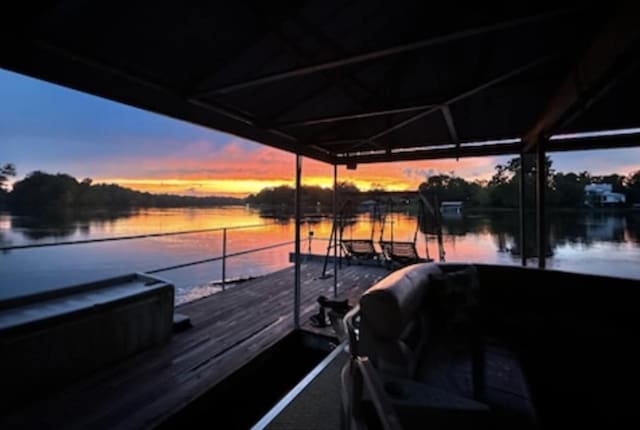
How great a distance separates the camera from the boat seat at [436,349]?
5.32ft

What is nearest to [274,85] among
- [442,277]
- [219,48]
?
[219,48]

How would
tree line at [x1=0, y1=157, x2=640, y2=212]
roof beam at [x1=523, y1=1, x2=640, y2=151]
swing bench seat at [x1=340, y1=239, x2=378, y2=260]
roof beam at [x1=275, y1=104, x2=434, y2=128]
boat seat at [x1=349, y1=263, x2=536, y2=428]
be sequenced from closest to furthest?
roof beam at [x1=523, y1=1, x2=640, y2=151] < boat seat at [x1=349, y1=263, x2=536, y2=428] < roof beam at [x1=275, y1=104, x2=434, y2=128] < tree line at [x1=0, y1=157, x2=640, y2=212] < swing bench seat at [x1=340, y1=239, x2=378, y2=260]

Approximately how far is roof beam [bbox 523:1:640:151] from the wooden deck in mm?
2867

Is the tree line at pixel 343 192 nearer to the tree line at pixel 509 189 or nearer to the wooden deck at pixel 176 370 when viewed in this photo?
the tree line at pixel 509 189

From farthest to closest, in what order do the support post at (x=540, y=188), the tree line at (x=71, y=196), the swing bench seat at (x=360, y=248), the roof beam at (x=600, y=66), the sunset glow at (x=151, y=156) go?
the sunset glow at (x=151, y=156) → the swing bench seat at (x=360, y=248) → the tree line at (x=71, y=196) → the support post at (x=540, y=188) → the roof beam at (x=600, y=66)

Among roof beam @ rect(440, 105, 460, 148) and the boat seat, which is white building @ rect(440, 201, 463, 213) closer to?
roof beam @ rect(440, 105, 460, 148)

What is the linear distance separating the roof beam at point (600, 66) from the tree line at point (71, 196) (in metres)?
4.68

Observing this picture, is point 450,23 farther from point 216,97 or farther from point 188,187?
point 188,187

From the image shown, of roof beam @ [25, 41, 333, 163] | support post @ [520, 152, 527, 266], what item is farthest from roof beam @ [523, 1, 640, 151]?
roof beam @ [25, 41, 333, 163]

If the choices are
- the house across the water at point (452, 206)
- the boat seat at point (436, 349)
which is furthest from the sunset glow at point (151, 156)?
the boat seat at point (436, 349)

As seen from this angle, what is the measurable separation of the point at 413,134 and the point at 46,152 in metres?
8.51

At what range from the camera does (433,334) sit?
8.07ft

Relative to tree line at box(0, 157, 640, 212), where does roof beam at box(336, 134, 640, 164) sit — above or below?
above

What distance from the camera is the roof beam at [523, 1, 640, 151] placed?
128 centimetres
